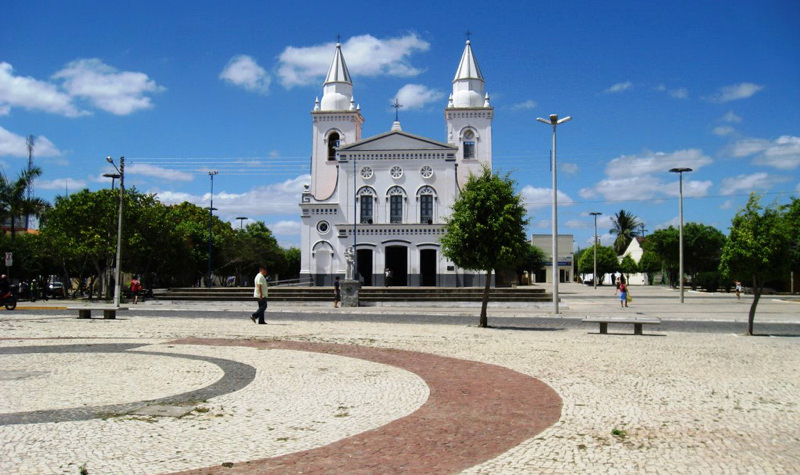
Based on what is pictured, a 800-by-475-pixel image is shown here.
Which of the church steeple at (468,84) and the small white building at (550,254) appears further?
the small white building at (550,254)

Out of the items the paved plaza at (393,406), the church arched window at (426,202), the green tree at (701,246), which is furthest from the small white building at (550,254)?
the paved plaza at (393,406)

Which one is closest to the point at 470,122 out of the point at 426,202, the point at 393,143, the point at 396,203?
the point at 393,143

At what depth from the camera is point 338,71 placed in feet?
180

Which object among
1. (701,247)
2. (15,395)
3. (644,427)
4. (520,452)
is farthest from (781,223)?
(701,247)

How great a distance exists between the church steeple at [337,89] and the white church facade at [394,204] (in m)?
0.96

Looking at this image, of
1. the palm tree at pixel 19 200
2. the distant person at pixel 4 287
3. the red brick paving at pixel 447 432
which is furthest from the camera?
the palm tree at pixel 19 200

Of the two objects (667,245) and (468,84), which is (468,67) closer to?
(468,84)

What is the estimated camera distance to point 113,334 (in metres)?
17.1

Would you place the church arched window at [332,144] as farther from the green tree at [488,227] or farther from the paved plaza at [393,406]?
the paved plaza at [393,406]

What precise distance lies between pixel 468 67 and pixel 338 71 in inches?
445

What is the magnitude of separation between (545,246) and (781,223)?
302 feet

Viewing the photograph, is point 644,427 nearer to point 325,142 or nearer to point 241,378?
point 241,378

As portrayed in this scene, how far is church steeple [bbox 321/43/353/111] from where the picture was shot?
54406mm

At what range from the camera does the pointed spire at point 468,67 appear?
178ft
